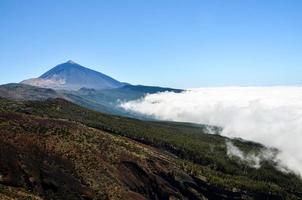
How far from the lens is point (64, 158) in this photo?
17338 centimetres

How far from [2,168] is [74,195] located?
1008 inches

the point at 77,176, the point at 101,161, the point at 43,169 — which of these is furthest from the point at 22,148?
the point at 101,161

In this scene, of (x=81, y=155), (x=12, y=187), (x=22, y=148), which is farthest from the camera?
(x=81, y=155)

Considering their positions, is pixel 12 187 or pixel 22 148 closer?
pixel 12 187

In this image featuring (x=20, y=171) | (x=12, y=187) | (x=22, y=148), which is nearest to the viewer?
(x=12, y=187)

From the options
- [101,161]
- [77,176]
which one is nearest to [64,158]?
[77,176]

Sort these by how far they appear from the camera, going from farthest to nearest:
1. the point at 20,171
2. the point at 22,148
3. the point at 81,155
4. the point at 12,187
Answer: the point at 81,155 < the point at 22,148 < the point at 20,171 < the point at 12,187

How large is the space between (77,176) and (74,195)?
43.2 feet

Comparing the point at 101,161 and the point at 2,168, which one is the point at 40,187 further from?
the point at 101,161

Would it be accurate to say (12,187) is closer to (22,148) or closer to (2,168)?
(2,168)

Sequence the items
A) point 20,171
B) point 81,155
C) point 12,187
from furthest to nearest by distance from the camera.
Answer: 1. point 81,155
2. point 20,171
3. point 12,187

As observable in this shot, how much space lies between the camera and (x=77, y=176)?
166 m

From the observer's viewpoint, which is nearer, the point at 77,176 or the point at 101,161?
the point at 77,176

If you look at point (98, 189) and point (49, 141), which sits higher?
point (49, 141)
